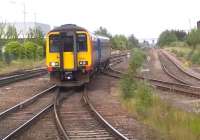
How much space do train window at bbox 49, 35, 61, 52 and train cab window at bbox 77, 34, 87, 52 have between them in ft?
3.10

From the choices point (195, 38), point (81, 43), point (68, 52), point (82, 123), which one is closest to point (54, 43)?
point (68, 52)

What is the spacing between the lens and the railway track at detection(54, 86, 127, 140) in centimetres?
1168

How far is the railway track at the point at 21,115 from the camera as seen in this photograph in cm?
1242

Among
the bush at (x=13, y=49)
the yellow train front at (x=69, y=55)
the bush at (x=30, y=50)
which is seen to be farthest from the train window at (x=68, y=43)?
the bush at (x=30, y=50)

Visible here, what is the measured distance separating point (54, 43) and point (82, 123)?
10.4 meters

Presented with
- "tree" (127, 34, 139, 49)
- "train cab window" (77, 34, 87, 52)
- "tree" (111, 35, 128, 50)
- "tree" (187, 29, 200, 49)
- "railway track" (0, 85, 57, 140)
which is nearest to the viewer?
"railway track" (0, 85, 57, 140)

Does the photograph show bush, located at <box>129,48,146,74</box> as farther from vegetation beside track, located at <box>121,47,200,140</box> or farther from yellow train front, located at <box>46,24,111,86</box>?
yellow train front, located at <box>46,24,111,86</box>

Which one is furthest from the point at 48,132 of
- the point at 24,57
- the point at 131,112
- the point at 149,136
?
the point at 24,57

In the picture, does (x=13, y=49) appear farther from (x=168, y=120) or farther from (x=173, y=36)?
(x=173, y=36)

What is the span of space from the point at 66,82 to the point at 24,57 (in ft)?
113

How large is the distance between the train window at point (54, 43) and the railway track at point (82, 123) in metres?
5.37

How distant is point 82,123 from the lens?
13742mm

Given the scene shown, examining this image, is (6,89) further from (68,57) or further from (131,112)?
(131,112)

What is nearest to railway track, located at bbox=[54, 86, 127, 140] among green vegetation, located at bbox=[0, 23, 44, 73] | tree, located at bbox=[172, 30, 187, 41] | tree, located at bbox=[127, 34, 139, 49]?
green vegetation, located at bbox=[0, 23, 44, 73]
